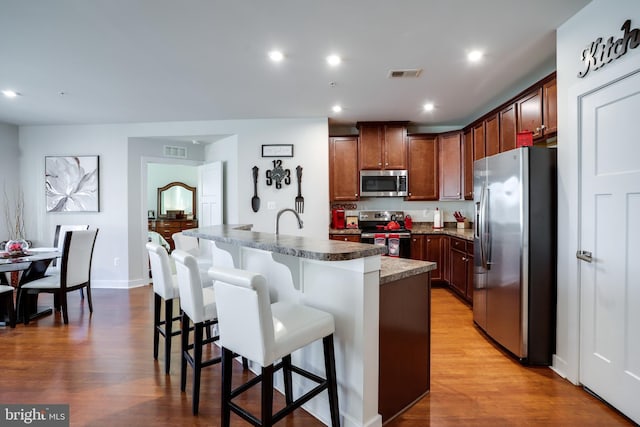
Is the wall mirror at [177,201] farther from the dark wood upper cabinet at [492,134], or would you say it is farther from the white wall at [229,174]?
the dark wood upper cabinet at [492,134]

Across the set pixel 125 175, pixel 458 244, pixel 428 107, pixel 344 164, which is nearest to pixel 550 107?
pixel 428 107

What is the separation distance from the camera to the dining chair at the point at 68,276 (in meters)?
3.53

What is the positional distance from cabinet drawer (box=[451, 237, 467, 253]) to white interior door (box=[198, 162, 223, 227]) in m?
3.44

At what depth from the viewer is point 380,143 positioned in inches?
198

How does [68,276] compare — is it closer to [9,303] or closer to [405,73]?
[9,303]

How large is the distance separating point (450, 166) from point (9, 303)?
5.71m

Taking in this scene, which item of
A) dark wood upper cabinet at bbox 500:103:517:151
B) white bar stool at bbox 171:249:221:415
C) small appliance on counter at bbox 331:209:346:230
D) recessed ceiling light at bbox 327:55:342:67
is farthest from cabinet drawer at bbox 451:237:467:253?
white bar stool at bbox 171:249:221:415

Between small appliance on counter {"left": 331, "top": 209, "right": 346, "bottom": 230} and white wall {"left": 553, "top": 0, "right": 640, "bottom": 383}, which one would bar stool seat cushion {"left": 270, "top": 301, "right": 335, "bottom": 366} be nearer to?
white wall {"left": 553, "top": 0, "right": 640, "bottom": 383}

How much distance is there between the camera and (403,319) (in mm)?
1926

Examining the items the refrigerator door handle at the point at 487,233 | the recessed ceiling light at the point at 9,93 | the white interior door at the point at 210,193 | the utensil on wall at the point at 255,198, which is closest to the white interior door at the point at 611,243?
the refrigerator door handle at the point at 487,233

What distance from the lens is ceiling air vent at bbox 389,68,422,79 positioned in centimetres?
315

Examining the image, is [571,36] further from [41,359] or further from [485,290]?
[41,359]

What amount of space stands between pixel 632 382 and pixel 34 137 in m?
7.38

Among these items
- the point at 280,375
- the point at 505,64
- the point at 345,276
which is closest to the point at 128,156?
the point at 280,375
